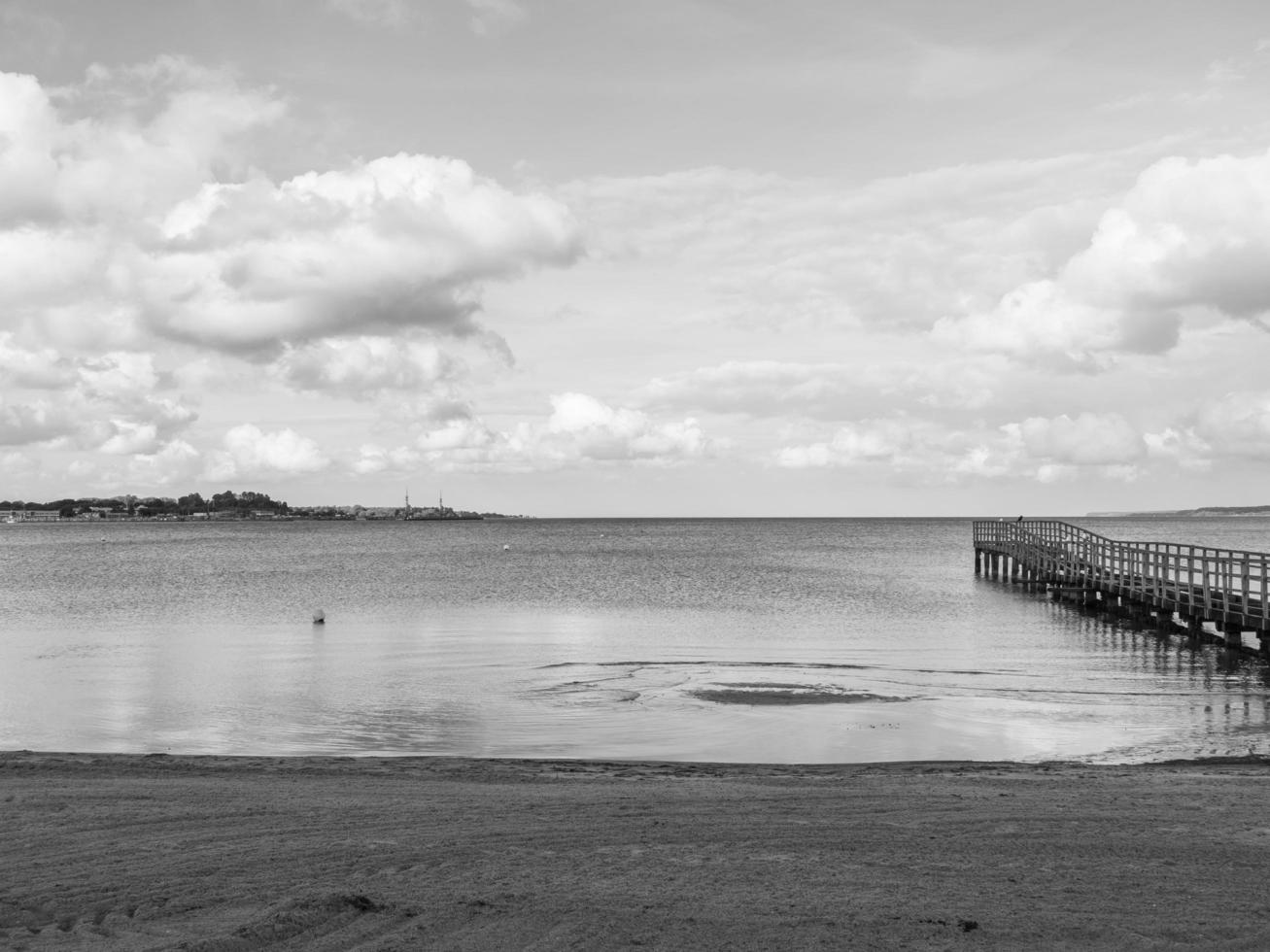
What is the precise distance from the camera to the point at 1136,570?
35812 mm

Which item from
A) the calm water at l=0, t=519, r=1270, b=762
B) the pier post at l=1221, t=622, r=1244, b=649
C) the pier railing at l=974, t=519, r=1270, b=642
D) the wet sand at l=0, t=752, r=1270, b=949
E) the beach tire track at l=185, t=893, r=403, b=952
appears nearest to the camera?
the beach tire track at l=185, t=893, r=403, b=952

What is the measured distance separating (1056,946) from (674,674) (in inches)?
598

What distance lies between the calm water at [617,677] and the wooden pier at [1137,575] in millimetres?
1059

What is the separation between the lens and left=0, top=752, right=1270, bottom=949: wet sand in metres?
6.27

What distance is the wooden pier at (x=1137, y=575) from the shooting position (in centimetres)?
2491

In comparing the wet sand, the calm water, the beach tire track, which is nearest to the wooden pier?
the calm water

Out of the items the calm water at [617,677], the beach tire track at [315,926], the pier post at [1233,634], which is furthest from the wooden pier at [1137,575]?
the beach tire track at [315,926]

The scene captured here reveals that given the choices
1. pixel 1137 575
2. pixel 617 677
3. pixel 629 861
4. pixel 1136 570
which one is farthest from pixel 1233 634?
pixel 629 861

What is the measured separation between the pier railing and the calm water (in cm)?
122

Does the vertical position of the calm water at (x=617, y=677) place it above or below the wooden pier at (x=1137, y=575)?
below

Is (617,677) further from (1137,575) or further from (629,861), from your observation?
(1137,575)

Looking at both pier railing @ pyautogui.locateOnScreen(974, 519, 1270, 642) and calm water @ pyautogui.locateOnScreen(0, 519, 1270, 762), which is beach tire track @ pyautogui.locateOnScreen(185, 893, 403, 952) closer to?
calm water @ pyautogui.locateOnScreen(0, 519, 1270, 762)

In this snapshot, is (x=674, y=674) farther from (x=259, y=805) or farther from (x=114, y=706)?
(x=259, y=805)

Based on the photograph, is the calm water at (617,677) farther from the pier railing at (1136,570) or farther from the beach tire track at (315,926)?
the beach tire track at (315,926)
